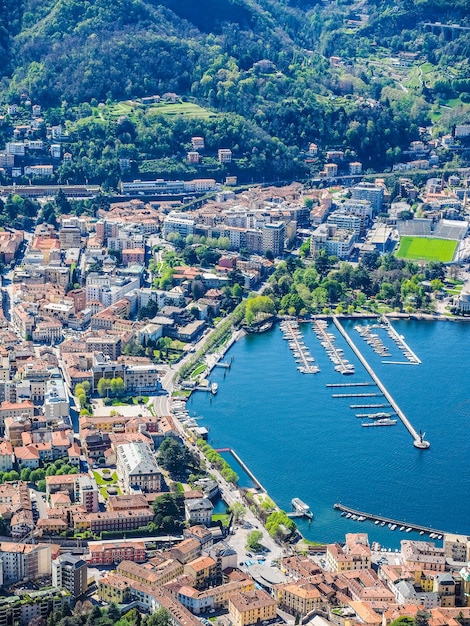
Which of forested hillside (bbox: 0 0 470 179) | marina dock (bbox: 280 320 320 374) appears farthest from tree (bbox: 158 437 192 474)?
forested hillside (bbox: 0 0 470 179)

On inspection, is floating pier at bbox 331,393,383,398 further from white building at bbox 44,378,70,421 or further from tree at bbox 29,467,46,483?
tree at bbox 29,467,46,483

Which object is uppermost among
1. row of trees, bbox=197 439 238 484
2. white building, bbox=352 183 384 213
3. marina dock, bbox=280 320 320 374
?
white building, bbox=352 183 384 213

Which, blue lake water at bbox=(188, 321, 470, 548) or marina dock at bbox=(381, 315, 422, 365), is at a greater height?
marina dock at bbox=(381, 315, 422, 365)

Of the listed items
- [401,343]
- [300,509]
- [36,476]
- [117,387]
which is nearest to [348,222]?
[401,343]

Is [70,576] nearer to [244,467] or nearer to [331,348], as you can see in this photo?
[244,467]

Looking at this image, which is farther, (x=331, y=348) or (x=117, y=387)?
(x=331, y=348)

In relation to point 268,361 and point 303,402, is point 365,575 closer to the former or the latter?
point 303,402
